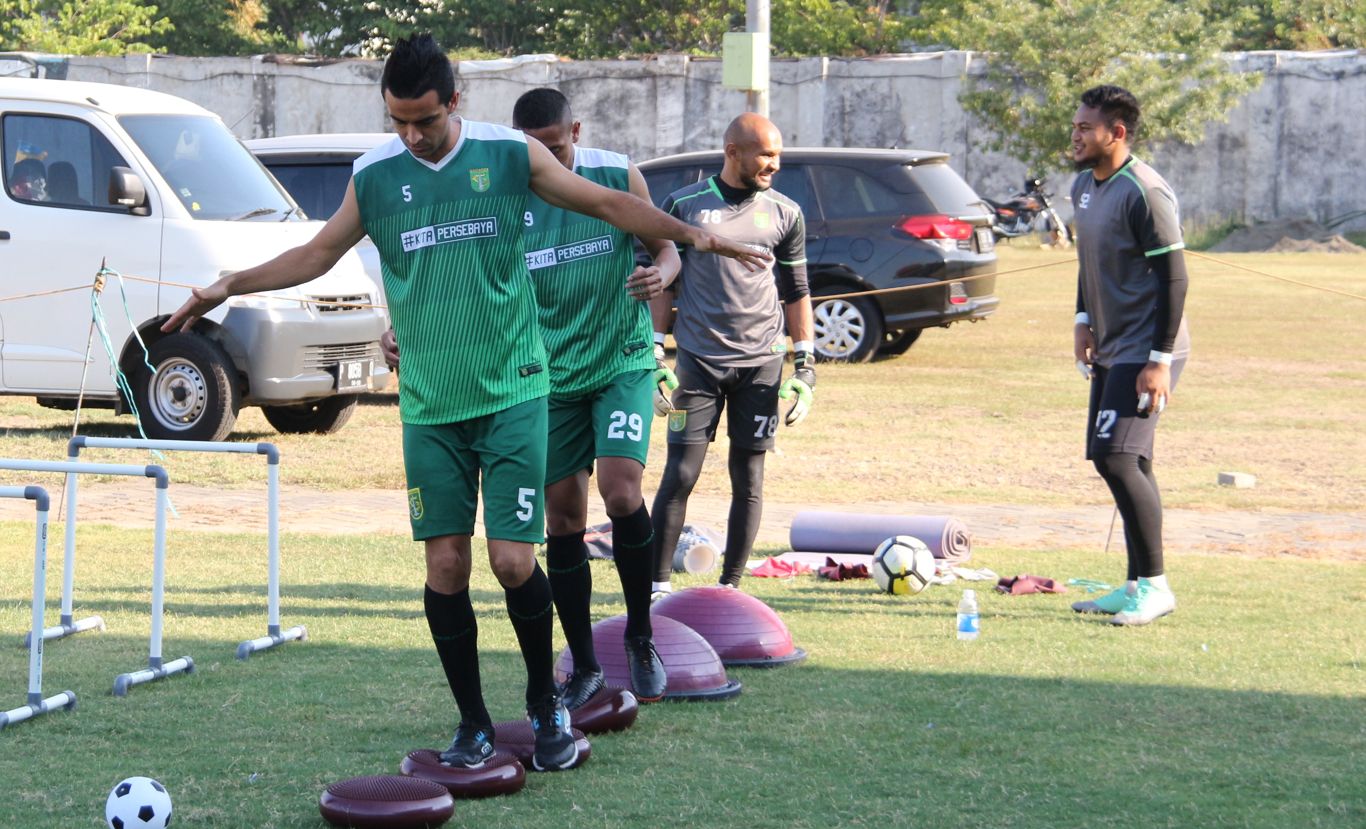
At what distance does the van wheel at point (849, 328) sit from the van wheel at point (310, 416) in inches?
221

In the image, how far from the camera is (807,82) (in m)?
37.8

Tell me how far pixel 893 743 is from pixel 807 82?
33.4 m

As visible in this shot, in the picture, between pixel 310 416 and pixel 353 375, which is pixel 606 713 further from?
pixel 310 416

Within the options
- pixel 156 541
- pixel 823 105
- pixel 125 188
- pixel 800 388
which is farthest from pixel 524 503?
pixel 823 105

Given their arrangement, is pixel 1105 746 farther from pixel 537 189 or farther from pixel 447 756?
pixel 537 189

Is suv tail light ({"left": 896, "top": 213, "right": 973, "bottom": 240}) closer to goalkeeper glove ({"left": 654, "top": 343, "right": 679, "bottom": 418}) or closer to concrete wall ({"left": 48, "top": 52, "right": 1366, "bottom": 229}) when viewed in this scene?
goalkeeper glove ({"left": 654, "top": 343, "right": 679, "bottom": 418})

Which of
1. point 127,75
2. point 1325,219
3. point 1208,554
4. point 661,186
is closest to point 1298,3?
point 1325,219

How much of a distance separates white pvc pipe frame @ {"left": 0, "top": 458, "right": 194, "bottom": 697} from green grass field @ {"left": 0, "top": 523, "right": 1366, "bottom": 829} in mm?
80

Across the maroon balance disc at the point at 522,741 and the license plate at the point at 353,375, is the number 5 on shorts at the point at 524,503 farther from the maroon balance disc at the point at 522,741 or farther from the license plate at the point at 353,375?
the license plate at the point at 353,375

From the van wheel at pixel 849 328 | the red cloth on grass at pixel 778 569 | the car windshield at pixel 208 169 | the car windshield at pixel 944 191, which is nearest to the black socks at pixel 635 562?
the red cloth on grass at pixel 778 569

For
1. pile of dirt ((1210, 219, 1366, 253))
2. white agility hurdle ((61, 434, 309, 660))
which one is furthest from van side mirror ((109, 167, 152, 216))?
pile of dirt ((1210, 219, 1366, 253))

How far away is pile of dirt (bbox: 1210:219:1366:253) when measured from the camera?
121 ft

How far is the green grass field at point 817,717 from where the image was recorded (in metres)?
4.75

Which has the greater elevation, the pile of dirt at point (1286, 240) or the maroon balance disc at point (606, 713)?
the pile of dirt at point (1286, 240)
